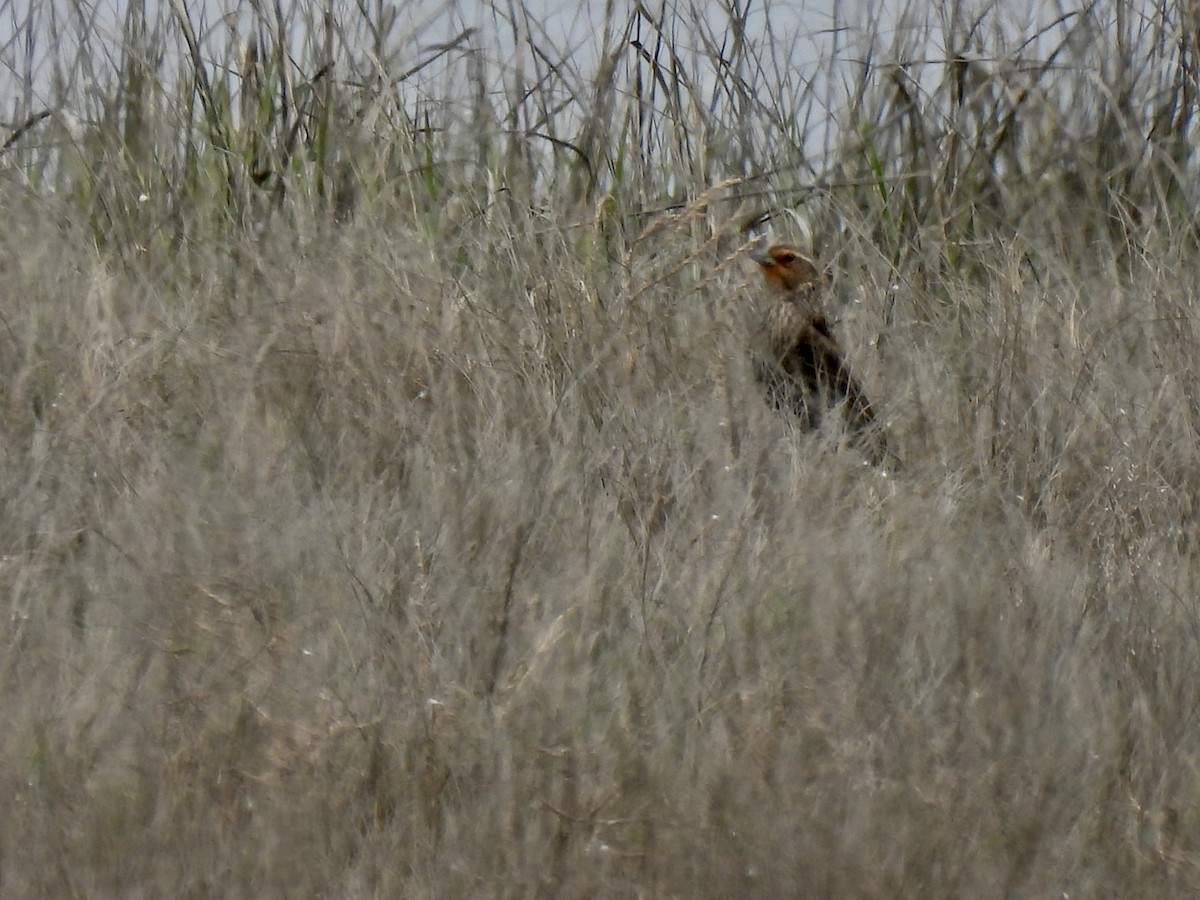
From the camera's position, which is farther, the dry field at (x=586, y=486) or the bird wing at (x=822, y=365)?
the bird wing at (x=822, y=365)

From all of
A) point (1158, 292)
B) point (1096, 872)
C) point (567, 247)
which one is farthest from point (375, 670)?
point (1158, 292)

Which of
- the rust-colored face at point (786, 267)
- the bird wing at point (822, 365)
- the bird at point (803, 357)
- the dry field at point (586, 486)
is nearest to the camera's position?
the dry field at point (586, 486)

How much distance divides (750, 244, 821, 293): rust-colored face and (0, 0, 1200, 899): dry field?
110 mm

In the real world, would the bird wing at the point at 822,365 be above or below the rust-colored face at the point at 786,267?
below

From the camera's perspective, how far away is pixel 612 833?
6.61 feet

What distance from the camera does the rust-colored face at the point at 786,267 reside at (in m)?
4.18

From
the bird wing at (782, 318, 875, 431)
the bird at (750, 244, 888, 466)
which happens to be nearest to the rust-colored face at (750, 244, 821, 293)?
the bird at (750, 244, 888, 466)

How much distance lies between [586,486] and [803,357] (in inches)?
49.1

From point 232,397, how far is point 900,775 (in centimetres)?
164

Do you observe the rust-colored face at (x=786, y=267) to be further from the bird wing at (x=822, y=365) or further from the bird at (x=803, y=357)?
the bird wing at (x=822, y=365)

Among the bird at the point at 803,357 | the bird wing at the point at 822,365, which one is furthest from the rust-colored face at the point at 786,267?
the bird wing at the point at 822,365

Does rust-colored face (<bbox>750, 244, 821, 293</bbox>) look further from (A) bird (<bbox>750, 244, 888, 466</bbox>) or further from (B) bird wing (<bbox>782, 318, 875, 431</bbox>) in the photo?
(B) bird wing (<bbox>782, 318, 875, 431</bbox>)

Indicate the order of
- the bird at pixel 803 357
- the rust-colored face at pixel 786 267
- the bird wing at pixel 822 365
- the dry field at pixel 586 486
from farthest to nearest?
the rust-colored face at pixel 786 267, the bird wing at pixel 822 365, the bird at pixel 803 357, the dry field at pixel 586 486

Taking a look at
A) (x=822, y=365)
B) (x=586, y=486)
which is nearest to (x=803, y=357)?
(x=822, y=365)
